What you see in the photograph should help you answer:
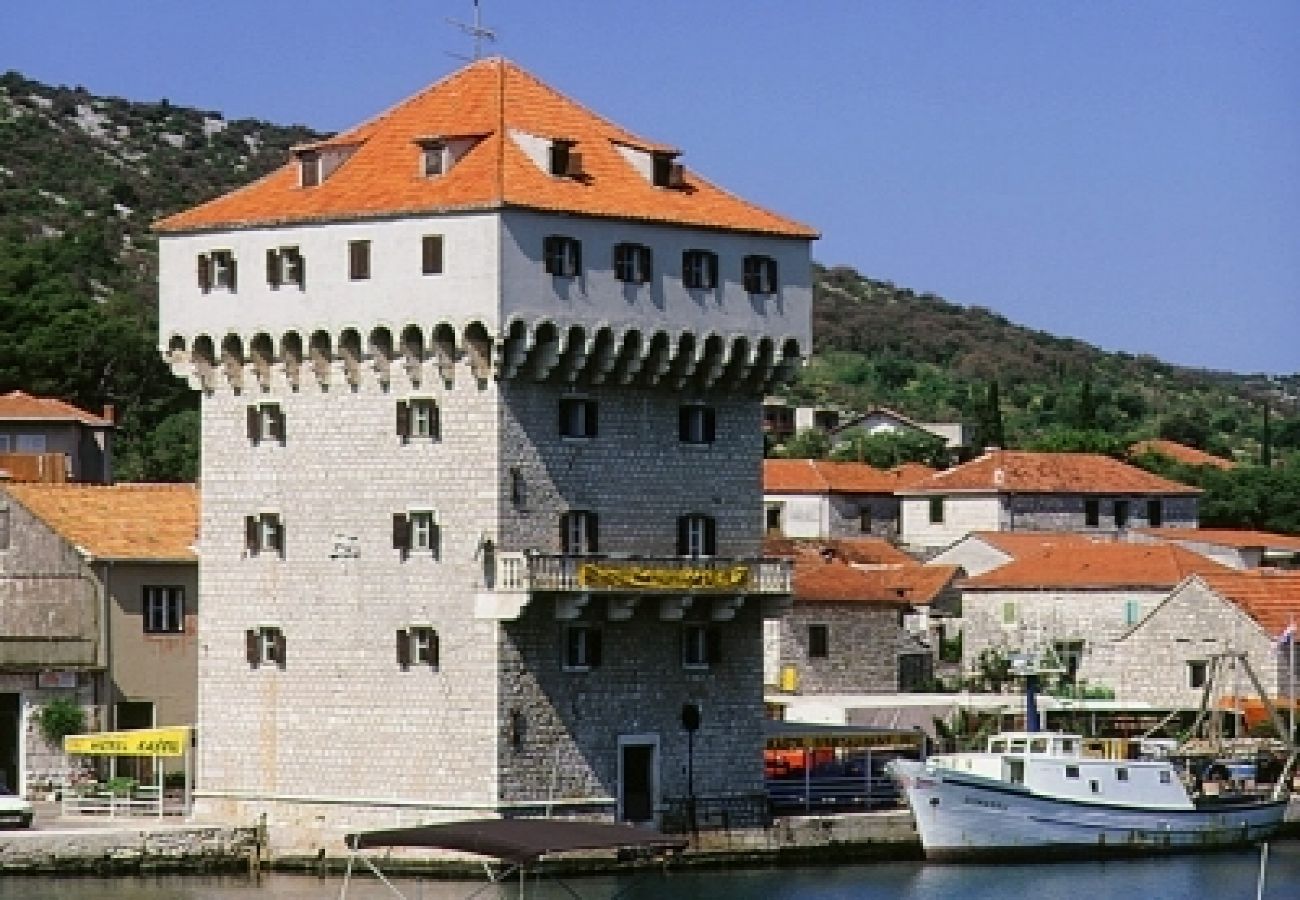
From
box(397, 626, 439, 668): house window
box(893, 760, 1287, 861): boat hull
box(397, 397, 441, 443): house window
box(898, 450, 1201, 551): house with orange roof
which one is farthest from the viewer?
box(898, 450, 1201, 551): house with orange roof

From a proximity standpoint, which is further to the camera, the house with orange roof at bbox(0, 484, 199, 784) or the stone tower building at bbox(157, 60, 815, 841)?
the house with orange roof at bbox(0, 484, 199, 784)

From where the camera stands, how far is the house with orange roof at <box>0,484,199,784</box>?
71.8 metres

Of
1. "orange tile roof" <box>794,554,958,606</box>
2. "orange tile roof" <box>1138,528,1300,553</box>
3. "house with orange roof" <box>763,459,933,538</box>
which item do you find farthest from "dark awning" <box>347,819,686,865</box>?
"house with orange roof" <box>763,459,933,538</box>

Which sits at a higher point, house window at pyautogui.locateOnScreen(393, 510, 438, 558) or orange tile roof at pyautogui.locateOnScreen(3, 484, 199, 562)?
orange tile roof at pyautogui.locateOnScreen(3, 484, 199, 562)

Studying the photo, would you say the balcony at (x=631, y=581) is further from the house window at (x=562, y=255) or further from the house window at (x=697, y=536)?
the house window at (x=562, y=255)

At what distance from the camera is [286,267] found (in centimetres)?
6619

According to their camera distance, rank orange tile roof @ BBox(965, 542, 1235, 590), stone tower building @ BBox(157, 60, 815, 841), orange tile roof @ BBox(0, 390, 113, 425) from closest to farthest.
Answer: stone tower building @ BBox(157, 60, 815, 841) → orange tile roof @ BBox(965, 542, 1235, 590) → orange tile roof @ BBox(0, 390, 113, 425)

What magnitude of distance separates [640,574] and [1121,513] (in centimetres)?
6425

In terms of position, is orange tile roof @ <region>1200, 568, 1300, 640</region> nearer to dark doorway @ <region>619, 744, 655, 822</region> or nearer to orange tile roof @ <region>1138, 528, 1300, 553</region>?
orange tile roof @ <region>1138, 528, 1300, 553</region>

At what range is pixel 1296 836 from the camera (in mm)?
78688

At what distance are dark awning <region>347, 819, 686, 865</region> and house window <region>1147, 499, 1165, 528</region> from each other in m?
77.9

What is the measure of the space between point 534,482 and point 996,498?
62833 millimetres

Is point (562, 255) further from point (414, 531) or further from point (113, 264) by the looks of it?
point (113, 264)

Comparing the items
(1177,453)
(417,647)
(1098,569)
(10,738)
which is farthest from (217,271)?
(1177,453)
